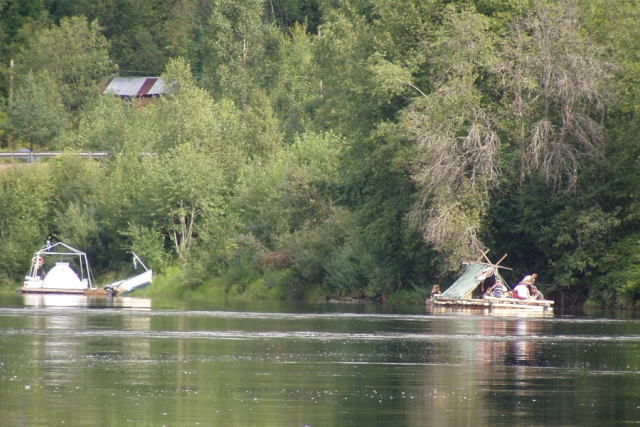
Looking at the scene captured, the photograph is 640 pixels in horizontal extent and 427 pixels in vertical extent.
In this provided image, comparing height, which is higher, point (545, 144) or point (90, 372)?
point (545, 144)

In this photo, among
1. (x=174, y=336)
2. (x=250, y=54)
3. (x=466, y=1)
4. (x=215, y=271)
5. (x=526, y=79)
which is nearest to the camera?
(x=174, y=336)

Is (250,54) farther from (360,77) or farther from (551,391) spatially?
(551,391)

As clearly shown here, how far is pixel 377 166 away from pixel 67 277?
26.7 m

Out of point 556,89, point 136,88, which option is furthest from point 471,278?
point 136,88

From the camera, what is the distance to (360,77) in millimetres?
49250

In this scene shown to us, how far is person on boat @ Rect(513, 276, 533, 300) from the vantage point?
4459 cm

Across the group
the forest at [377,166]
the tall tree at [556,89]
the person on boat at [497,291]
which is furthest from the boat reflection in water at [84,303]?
the tall tree at [556,89]

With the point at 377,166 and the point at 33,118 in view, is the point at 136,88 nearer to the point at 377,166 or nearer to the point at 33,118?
the point at 33,118

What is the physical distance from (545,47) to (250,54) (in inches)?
1771

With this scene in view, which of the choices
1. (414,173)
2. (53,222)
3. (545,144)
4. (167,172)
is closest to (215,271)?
(167,172)

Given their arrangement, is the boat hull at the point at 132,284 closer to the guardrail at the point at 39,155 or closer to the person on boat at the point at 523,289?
the guardrail at the point at 39,155

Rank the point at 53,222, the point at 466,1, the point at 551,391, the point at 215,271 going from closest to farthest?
1. the point at 551,391
2. the point at 466,1
3. the point at 215,271
4. the point at 53,222

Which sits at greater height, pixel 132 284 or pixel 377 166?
pixel 377 166

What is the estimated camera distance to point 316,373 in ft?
63.4
